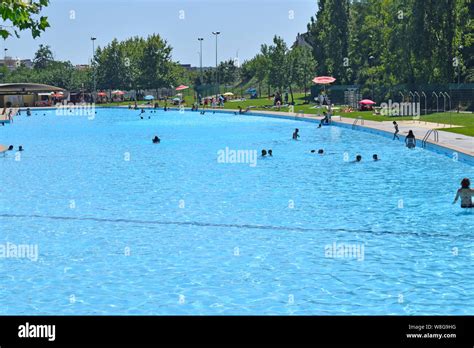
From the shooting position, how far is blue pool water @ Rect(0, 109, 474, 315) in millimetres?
10547

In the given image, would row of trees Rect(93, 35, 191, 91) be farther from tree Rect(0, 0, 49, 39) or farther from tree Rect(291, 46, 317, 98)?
tree Rect(0, 0, 49, 39)

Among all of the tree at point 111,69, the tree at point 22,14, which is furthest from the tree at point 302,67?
the tree at point 22,14

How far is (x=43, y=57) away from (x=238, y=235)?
17936 cm

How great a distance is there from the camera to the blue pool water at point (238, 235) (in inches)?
415

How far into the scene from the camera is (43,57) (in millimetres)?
181500

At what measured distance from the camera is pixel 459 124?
3678 cm

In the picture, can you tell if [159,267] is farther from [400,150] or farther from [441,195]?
[400,150]

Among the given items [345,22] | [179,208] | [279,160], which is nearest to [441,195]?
[179,208]

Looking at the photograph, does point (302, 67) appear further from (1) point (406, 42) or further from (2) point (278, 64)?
(1) point (406, 42)

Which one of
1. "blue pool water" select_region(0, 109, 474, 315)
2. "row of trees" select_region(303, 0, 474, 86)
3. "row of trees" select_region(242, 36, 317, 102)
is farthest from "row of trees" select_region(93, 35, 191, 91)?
"blue pool water" select_region(0, 109, 474, 315)

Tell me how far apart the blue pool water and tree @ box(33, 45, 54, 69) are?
162m

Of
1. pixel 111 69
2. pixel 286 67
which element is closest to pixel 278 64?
pixel 286 67

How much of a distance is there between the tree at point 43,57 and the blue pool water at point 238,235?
532 feet

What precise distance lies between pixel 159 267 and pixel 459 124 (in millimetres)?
28831
